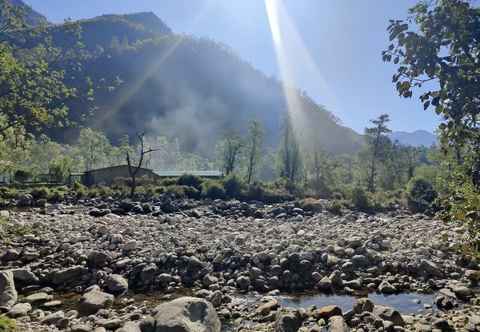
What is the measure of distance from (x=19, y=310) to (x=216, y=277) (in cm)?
519

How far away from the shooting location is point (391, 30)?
318 cm

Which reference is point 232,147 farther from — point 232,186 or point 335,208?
point 335,208

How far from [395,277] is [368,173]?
45397 millimetres

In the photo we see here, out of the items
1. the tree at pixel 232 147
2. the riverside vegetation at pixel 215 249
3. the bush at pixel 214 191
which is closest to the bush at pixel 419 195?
the riverside vegetation at pixel 215 249

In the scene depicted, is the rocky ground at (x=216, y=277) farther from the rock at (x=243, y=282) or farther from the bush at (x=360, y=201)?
the bush at (x=360, y=201)

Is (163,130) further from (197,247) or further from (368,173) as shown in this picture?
(197,247)

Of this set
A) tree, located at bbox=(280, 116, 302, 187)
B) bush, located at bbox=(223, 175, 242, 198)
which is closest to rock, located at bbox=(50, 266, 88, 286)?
bush, located at bbox=(223, 175, 242, 198)

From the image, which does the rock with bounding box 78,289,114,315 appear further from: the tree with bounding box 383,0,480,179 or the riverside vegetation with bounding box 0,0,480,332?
the tree with bounding box 383,0,480,179

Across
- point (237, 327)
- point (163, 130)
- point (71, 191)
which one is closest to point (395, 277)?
point (237, 327)

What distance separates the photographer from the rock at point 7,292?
8211 mm

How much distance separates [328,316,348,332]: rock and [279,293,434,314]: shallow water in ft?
4.08

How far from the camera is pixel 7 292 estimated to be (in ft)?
27.8

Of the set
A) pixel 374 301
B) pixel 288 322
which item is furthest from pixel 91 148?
pixel 288 322

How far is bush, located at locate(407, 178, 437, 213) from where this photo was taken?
1172 inches
